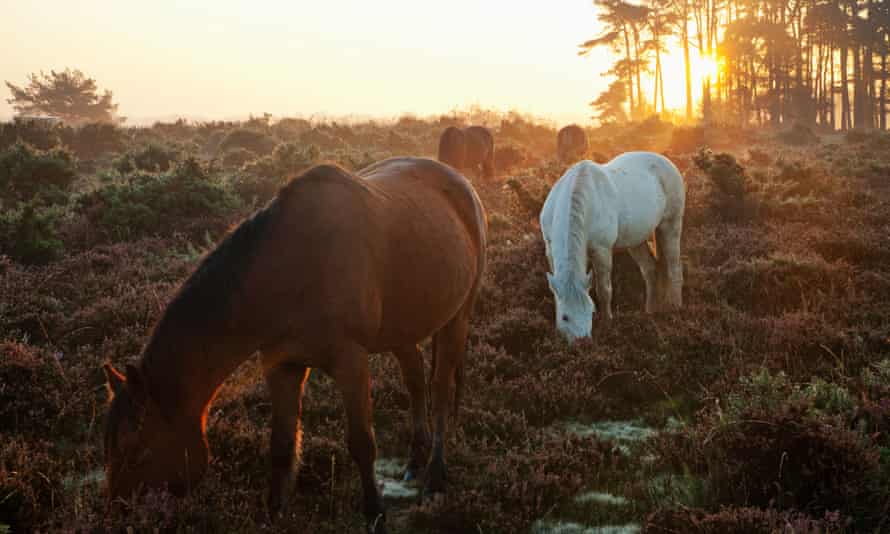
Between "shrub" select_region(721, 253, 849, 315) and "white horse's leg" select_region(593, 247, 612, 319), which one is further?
"shrub" select_region(721, 253, 849, 315)

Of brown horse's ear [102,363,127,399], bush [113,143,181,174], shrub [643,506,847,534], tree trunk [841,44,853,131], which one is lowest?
shrub [643,506,847,534]

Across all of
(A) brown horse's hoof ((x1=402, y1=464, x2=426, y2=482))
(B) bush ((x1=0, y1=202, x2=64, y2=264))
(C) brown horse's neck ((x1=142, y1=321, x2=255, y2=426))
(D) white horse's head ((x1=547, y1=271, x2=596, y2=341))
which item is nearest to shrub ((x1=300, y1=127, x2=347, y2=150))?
(B) bush ((x1=0, y1=202, x2=64, y2=264))

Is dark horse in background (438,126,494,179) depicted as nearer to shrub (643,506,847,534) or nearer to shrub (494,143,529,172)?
shrub (494,143,529,172)

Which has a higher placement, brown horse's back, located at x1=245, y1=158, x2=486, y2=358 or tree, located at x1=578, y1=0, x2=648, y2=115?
tree, located at x1=578, y1=0, x2=648, y2=115

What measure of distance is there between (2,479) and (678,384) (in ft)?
16.8

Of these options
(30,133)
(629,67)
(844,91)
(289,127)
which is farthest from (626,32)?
(30,133)

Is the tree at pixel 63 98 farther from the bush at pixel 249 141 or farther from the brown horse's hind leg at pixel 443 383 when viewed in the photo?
the brown horse's hind leg at pixel 443 383

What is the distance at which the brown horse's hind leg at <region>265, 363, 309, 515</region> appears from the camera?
3416mm

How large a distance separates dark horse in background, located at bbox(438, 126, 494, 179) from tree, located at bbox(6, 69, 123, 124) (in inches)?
1582

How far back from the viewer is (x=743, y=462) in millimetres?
3666

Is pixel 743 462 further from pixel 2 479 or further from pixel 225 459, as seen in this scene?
pixel 2 479

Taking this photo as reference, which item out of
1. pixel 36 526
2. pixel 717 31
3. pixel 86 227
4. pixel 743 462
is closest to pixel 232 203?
pixel 86 227

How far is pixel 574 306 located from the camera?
21.4 feet

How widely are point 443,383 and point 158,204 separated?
978 centimetres
